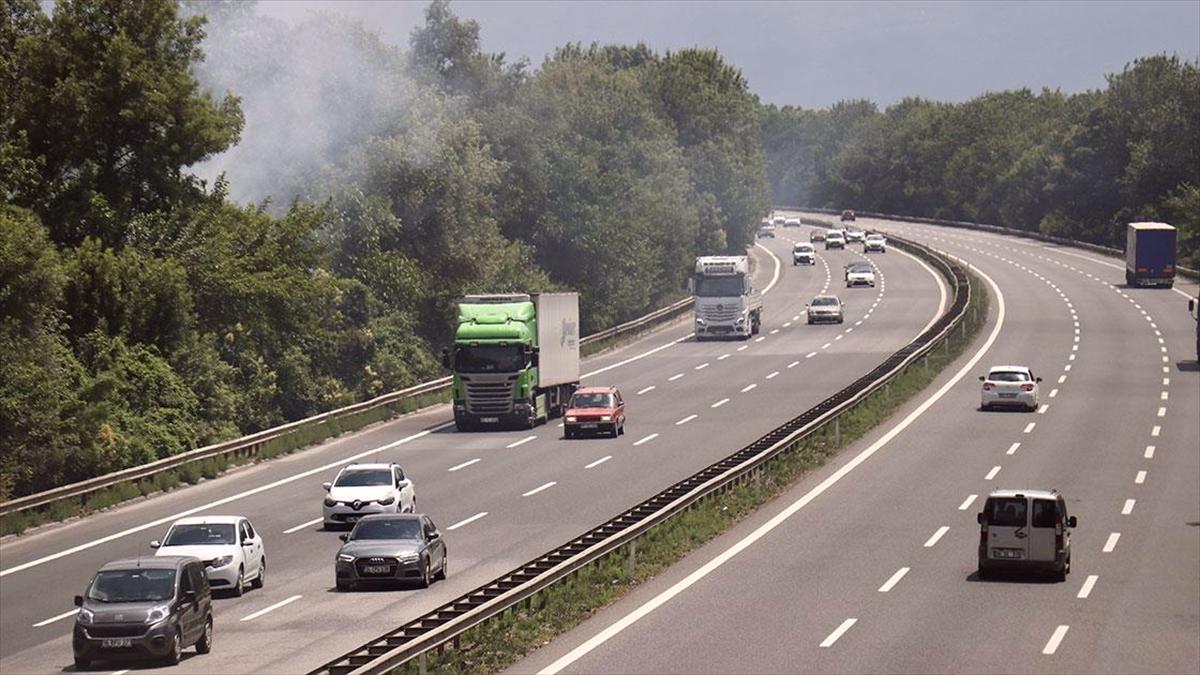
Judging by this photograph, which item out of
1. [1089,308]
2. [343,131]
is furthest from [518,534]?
[1089,308]

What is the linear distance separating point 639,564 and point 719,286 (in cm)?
5519

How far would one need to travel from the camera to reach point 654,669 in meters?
26.1

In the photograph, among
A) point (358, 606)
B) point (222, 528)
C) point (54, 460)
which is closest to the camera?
Result: point (358, 606)

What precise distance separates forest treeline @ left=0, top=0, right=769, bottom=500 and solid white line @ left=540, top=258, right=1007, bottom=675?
67.8 feet

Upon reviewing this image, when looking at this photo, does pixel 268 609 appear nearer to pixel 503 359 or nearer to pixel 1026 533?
pixel 1026 533

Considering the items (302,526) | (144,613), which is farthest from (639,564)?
(302,526)

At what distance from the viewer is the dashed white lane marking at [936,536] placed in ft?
128

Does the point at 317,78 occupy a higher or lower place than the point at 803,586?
higher

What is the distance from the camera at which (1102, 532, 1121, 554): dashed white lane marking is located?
38.7 meters

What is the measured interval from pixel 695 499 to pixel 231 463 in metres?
19.4

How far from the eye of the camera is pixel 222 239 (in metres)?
66.9

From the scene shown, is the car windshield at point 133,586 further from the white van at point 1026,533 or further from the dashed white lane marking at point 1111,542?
the dashed white lane marking at point 1111,542

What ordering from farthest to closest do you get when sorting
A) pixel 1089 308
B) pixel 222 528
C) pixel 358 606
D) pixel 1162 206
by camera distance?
pixel 1162 206 → pixel 1089 308 → pixel 222 528 → pixel 358 606

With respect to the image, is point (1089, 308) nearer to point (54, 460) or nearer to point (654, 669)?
point (54, 460)
